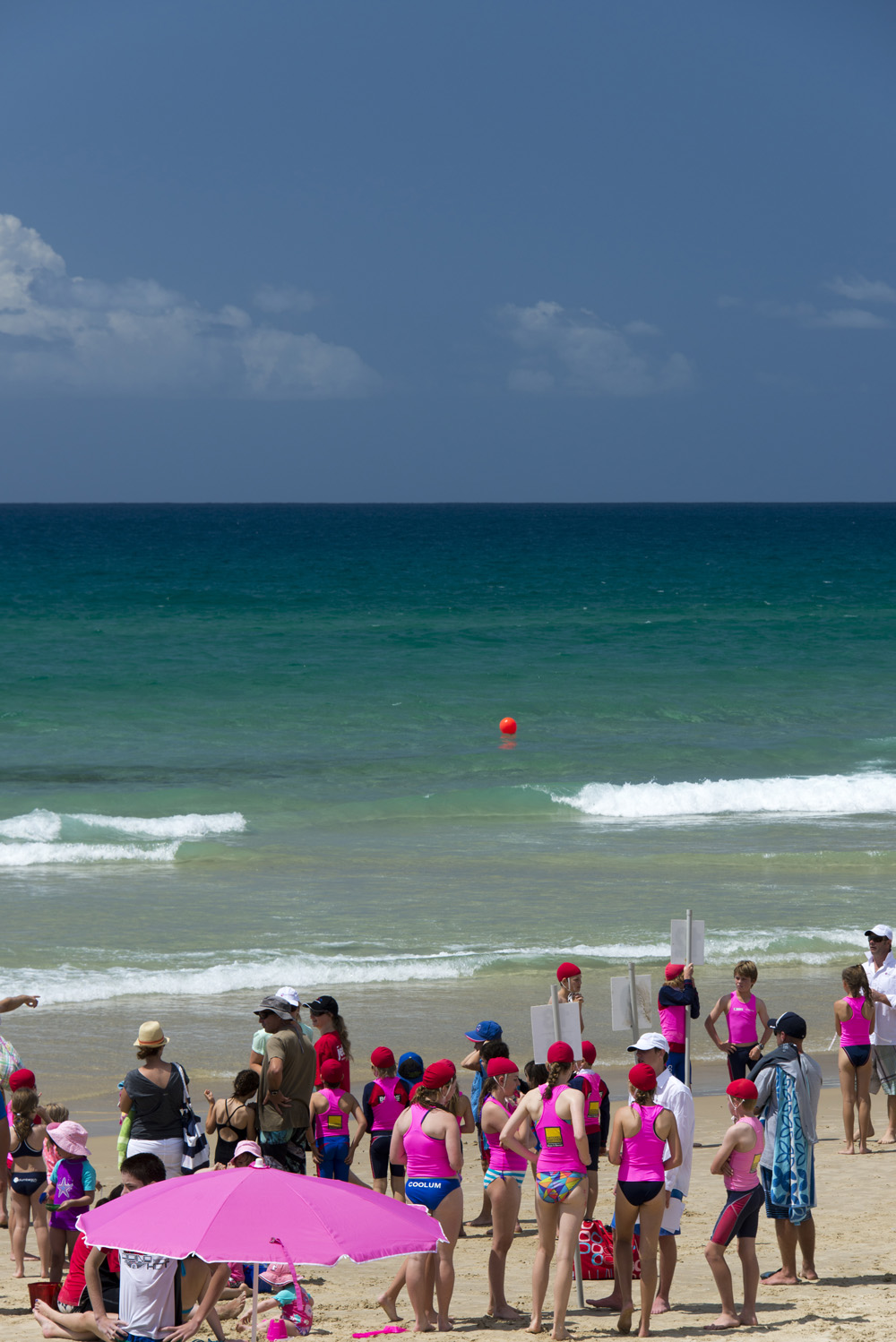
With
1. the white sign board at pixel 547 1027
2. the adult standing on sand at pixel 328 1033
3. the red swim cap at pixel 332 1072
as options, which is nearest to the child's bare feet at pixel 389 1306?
the red swim cap at pixel 332 1072

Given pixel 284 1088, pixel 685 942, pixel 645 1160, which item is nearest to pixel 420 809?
pixel 685 942

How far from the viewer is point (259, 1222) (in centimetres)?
569

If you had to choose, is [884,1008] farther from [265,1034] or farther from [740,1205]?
[265,1034]

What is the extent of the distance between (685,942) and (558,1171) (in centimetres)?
304

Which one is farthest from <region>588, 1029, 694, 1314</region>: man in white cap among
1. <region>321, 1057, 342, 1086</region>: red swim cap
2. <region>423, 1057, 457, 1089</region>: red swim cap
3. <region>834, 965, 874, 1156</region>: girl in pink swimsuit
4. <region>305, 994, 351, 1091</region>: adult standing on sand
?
<region>834, 965, 874, 1156</region>: girl in pink swimsuit

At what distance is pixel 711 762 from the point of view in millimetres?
26719

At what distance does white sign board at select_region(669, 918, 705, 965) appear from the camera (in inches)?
395

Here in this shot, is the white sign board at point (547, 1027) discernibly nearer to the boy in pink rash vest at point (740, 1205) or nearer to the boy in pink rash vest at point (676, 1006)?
the boy in pink rash vest at point (740, 1205)

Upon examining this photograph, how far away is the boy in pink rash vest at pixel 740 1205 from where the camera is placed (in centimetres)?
738

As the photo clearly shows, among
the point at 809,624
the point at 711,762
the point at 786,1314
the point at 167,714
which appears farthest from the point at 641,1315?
the point at 809,624

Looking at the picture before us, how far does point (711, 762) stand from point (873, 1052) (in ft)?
51.8

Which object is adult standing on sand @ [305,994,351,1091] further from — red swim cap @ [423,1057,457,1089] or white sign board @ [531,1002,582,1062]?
red swim cap @ [423,1057,457,1089]

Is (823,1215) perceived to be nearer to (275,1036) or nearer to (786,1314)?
(786,1314)

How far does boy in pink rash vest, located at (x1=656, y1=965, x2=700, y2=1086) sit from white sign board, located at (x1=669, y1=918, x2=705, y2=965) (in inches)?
2.7
